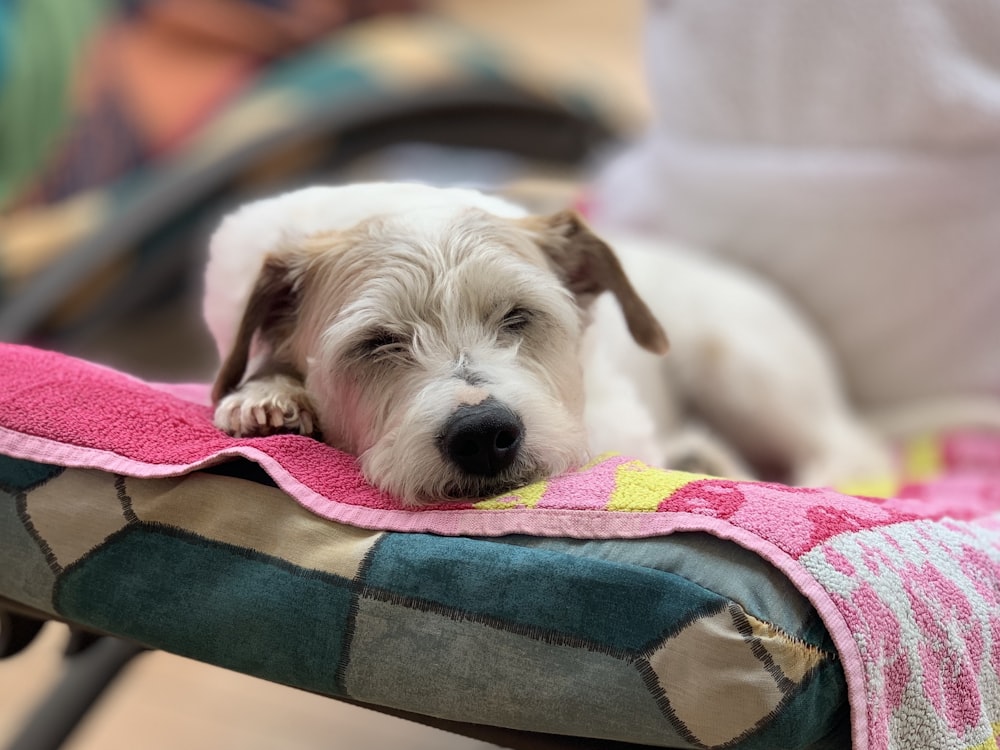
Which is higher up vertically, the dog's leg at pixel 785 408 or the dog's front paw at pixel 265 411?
the dog's front paw at pixel 265 411

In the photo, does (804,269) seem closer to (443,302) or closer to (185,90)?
(443,302)

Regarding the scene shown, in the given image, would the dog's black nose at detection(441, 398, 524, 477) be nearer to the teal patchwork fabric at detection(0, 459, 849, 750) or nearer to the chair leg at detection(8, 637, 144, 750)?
the teal patchwork fabric at detection(0, 459, 849, 750)

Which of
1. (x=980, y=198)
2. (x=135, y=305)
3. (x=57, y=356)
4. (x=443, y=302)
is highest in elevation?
(x=980, y=198)

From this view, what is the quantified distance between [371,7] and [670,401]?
10.4 feet

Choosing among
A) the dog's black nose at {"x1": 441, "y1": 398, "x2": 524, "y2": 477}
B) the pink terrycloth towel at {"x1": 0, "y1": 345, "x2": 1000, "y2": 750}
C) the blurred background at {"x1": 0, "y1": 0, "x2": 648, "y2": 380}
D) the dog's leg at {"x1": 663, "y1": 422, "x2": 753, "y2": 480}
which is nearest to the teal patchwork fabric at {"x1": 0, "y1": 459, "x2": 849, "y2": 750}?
the pink terrycloth towel at {"x1": 0, "y1": 345, "x2": 1000, "y2": 750}

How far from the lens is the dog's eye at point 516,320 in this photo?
140 centimetres

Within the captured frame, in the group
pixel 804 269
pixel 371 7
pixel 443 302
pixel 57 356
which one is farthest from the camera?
pixel 371 7

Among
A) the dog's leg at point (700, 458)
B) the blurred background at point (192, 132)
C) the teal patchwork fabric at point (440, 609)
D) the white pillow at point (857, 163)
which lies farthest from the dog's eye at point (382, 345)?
the blurred background at point (192, 132)

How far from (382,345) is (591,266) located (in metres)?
0.39

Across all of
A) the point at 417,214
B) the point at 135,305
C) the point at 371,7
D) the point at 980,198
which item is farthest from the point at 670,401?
the point at 371,7

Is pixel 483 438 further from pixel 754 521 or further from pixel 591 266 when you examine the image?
pixel 591 266

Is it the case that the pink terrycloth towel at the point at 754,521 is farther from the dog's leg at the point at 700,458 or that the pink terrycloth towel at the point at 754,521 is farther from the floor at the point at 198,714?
the floor at the point at 198,714

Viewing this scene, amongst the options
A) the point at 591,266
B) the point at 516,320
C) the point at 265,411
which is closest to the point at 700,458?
the point at 591,266

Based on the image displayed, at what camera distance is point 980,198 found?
6.95ft
